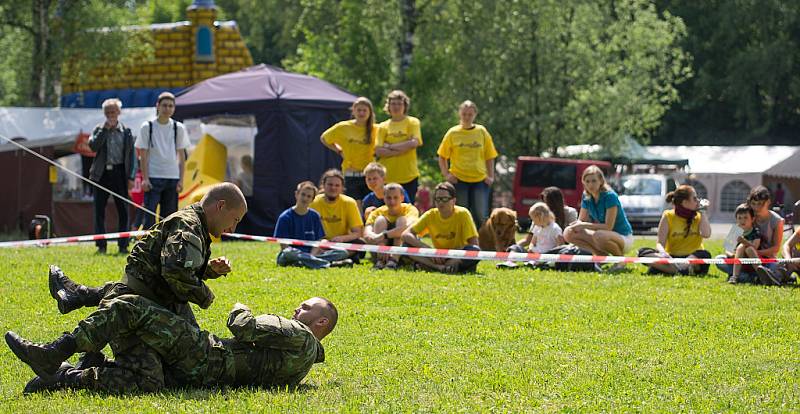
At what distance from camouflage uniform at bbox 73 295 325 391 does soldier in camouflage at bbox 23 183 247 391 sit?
0.04 meters

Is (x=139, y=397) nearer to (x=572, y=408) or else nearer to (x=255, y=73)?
(x=572, y=408)

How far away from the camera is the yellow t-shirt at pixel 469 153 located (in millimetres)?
14148

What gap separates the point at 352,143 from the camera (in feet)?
48.6

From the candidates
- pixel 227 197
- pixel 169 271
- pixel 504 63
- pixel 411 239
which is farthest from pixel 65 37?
pixel 169 271

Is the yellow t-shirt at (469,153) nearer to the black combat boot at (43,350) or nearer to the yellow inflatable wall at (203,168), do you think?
the yellow inflatable wall at (203,168)

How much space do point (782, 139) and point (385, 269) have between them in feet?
143

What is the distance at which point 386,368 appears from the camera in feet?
21.9

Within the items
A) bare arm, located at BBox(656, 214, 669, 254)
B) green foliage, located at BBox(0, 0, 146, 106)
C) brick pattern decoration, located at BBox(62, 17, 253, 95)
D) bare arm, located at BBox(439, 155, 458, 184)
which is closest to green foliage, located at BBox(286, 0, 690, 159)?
brick pattern decoration, located at BBox(62, 17, 253, 95)

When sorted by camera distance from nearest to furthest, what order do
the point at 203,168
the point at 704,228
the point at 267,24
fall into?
the point at 704,228, the point at 203,168, the point at 267,24

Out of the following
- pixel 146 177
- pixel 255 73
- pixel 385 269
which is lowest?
pixel 385 269

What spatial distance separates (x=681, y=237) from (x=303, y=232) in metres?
4.04

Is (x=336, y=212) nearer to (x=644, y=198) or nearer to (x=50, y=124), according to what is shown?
(x=50, y=124)

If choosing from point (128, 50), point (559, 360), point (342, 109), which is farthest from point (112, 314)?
point (128, 50)

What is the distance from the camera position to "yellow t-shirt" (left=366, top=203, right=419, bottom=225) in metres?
13.1
